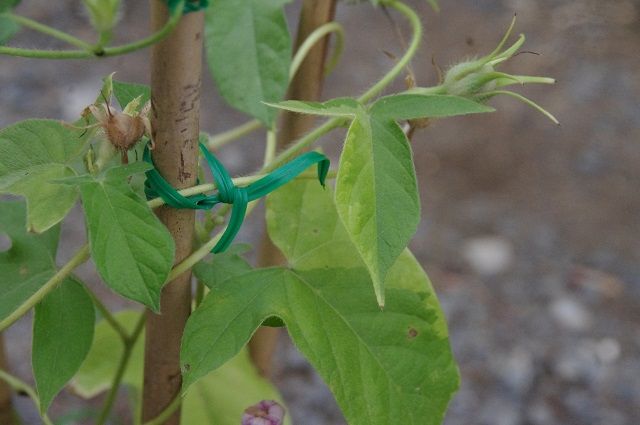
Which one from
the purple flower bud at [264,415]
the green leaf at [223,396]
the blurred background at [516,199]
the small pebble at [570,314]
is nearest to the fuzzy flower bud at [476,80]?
the purple flower bud at [264,415]

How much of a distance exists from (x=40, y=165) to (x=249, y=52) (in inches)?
7.3

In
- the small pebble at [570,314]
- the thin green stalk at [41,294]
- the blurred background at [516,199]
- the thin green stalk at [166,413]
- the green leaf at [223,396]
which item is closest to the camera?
the thin green stalk at [41,294]

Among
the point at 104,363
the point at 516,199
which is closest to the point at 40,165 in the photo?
the point at 104,363

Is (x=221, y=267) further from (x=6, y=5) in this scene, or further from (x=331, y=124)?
(x=6, y=5)

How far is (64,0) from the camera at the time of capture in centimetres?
230

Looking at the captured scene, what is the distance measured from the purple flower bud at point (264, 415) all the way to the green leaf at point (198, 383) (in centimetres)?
18

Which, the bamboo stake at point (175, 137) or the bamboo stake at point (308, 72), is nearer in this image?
the bamboo stake at point (175, 137)

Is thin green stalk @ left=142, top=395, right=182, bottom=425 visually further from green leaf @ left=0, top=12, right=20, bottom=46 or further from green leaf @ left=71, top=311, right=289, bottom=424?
green leaf @ left=0, top=12, right=20, bottom=46

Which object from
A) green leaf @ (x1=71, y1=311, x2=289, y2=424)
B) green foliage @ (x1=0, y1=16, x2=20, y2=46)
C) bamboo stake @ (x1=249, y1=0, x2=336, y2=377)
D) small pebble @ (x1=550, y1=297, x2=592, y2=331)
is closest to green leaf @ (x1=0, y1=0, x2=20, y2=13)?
green foliage @ (x1=0, y1=16, x2=20, y2=46)

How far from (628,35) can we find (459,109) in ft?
7.41

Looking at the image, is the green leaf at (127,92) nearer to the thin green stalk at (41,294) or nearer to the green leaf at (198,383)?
the thin green stalk at (41,294)

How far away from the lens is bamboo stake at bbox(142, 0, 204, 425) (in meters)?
0.42

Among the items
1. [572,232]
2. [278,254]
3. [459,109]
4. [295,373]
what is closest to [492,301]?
[572,232]

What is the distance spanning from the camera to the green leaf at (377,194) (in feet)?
1.42
